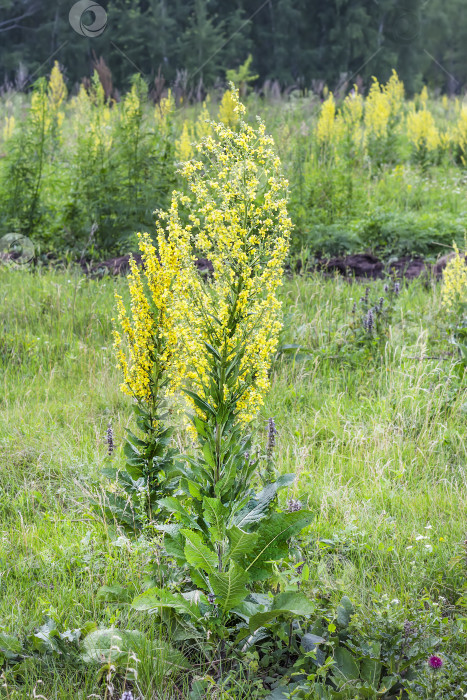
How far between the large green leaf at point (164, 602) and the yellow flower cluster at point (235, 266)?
0.63 metres

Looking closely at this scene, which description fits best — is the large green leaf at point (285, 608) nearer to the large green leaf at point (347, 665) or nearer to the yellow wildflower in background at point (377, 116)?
the large green leaf at point (347, 665)

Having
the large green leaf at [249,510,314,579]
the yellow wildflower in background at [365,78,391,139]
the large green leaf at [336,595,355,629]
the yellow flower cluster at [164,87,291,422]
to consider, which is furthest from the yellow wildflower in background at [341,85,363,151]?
the large green leaf at [336,595,355,629]

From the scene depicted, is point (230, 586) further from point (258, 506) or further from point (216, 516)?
point (258, 506)

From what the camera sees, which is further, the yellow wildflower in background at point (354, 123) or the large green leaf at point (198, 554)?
the yellow wildflower in background at point (354, 123)

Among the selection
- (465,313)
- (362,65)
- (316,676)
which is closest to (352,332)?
(465,313)

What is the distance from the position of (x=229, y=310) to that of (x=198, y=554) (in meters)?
0.80

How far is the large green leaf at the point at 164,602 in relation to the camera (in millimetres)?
1927

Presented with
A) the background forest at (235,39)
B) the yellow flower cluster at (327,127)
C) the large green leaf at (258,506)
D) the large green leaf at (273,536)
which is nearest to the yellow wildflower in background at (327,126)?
the yellow flower cluster at (327,127)

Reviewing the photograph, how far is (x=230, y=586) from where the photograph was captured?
6.19ft

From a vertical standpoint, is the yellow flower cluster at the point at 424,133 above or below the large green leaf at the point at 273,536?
above

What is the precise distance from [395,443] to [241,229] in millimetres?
1774

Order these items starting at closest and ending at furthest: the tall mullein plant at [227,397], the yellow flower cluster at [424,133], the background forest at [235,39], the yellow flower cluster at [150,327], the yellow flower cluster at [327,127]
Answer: the tall mullein plant at [227,397] < the yellow flower cluster at [150,327] < the yellow flower cluster at [327,127] < the yellow flower cluster at [424,133] < the background forest at [235,39]

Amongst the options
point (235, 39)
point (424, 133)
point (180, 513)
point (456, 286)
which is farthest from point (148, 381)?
point (235, 39)

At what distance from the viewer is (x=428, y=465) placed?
3.20 m
